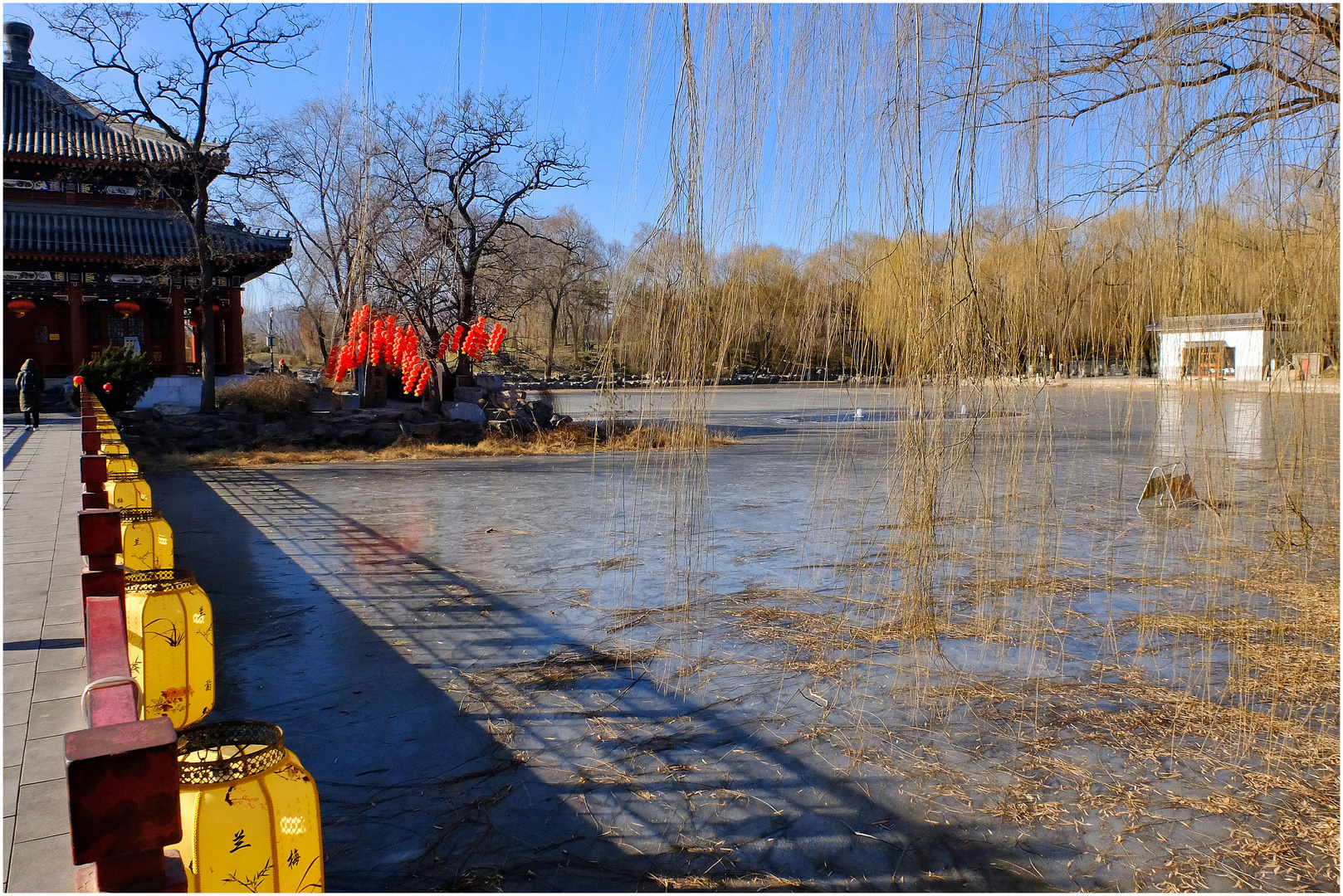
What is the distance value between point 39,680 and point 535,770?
1695 millimetres

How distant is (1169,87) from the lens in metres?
2.55

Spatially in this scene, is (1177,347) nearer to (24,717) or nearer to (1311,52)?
(1311,52)

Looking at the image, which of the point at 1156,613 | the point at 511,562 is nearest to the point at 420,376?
the point at 511,562

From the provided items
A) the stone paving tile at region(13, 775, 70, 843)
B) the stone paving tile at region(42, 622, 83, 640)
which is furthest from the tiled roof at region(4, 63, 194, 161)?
the stone paving tile at region(13, 775, 70, 843)

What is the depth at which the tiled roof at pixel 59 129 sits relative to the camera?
17828mm

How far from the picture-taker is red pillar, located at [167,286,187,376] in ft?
61.5

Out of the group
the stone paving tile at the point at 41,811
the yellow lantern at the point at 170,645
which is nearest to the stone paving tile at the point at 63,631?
the stone paving tile at the point at 41,811

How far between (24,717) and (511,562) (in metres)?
3.27

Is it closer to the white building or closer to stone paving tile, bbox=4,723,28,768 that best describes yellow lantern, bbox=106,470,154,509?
stone paving tile, bbox=4,723,28,768

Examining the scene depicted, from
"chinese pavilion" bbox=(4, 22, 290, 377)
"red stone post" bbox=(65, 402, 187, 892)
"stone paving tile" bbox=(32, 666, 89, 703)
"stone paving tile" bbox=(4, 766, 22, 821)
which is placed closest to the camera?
"red stone post" bbox=(65, 402, 187, 892)

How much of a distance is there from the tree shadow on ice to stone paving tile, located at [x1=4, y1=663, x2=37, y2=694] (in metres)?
0.62

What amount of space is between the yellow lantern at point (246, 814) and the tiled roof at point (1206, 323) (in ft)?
8.70

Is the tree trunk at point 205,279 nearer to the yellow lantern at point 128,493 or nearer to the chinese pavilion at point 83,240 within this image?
the chinese pavilion at point 83,240

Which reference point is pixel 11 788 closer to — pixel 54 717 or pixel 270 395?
pixel 54 717
